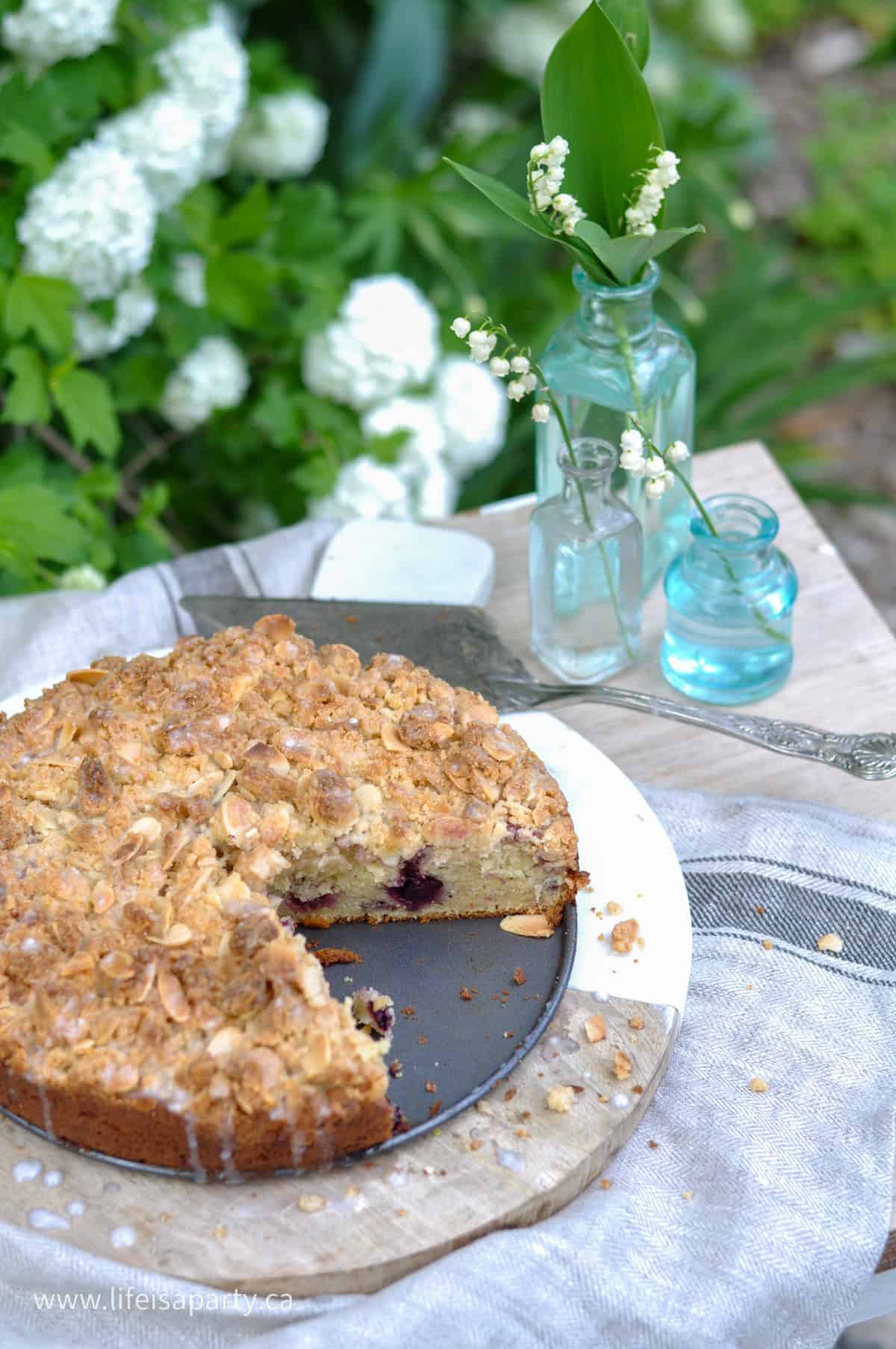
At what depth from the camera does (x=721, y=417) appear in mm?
4688

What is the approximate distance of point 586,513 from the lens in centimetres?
262

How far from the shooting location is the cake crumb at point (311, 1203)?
1957 millimetres

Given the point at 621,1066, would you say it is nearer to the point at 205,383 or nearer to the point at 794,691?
the point at 794,691

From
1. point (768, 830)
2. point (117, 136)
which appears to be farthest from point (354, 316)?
point (768, 830)

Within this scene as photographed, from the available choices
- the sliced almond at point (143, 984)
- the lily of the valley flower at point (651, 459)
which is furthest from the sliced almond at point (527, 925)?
the lily of the valley flower at point (651, 459)

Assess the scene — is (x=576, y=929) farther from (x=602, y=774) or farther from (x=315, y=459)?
(x=315, y=459)

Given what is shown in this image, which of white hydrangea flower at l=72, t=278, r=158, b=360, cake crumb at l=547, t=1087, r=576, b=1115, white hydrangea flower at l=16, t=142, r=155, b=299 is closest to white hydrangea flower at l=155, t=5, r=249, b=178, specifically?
white hydrangea flower at l=16, t=142, r=155, b=299

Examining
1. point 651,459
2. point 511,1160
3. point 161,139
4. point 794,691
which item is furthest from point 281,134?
point 511,1160

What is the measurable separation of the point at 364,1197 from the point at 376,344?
6.99 ft

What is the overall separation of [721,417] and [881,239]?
1963 mm

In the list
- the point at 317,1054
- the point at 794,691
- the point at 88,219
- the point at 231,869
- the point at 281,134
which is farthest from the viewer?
the point at 281,134

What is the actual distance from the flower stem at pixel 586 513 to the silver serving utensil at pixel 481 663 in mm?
116

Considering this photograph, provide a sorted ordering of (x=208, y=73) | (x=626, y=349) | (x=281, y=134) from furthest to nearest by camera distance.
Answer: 1. (x=281, y=134)
2. (x=208, y=73)
3. (x=626, y=349)

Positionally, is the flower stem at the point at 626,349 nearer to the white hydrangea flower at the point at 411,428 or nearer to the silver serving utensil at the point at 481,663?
the silver serving utensil at the point at 481,663
